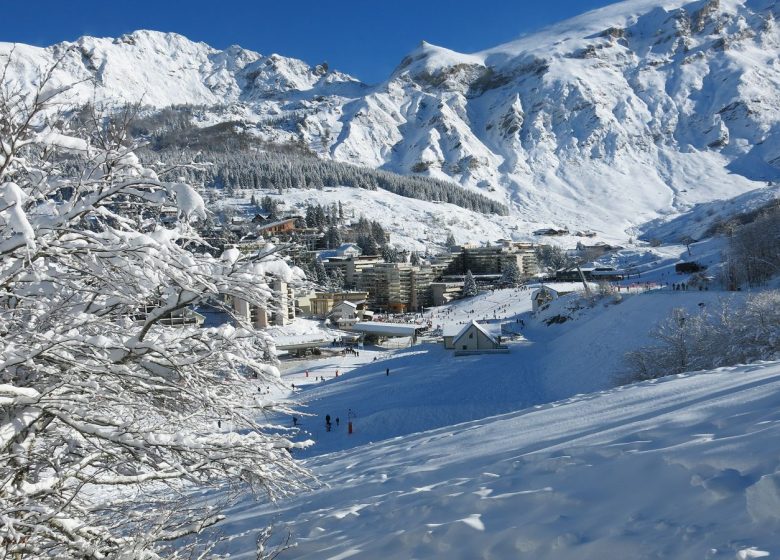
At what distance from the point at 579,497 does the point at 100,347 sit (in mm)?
2974

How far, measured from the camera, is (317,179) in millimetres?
118688

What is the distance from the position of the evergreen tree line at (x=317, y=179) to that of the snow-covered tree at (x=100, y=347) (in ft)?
356

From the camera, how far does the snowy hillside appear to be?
8.95 feet

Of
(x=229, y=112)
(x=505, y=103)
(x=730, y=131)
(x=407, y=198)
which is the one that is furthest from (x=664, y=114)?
(x=229, y=112)

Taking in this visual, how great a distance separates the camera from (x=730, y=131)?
16138 cm

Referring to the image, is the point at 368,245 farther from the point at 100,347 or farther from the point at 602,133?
the point at 602,133

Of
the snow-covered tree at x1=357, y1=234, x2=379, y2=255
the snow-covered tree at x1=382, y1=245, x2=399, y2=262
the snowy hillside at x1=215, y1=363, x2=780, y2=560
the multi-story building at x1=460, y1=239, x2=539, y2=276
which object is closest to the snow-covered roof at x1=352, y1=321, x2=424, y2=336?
the snow-covered tree at x1=382, y1=245, x2=399, y2=262

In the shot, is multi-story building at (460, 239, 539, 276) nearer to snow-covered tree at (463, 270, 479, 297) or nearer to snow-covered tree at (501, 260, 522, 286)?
snow-covered tree at (501, 260, 522, 286)

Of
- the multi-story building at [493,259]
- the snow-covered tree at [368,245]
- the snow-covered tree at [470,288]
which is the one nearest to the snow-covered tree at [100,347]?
the snow-covered tree at [470,288]

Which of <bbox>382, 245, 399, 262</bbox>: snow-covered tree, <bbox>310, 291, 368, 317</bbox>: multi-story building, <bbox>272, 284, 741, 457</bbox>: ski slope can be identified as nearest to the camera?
<bbox>272, 284, 741, 457</bbox>: ski slope

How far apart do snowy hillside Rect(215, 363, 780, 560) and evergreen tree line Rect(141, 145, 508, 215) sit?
10712 centimetres

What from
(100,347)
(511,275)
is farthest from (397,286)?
(100,347)

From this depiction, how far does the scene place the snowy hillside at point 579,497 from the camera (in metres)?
2.73

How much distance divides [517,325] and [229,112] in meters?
173
